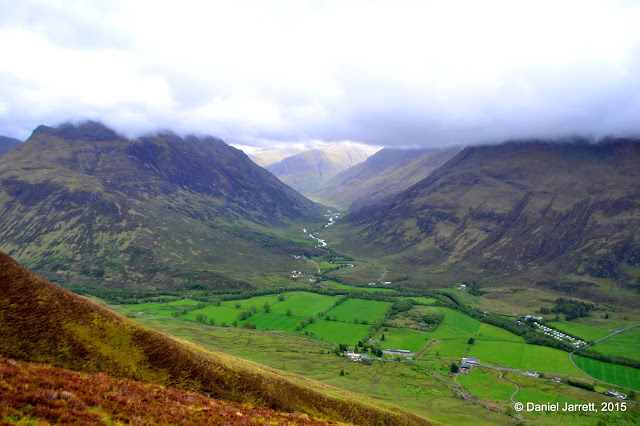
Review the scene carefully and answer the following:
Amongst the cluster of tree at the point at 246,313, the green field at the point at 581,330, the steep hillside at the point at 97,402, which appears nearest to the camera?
the steep hillside at the point at 97,402

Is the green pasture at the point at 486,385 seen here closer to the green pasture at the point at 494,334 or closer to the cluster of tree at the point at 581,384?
the cluster of tree at the point at 581,384

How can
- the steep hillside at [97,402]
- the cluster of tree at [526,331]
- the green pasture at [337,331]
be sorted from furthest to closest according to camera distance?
the green pasture at [337,331]
the cluster of tree at [526,331]
the steep hillside at [97,402]

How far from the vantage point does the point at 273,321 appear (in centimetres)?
18300

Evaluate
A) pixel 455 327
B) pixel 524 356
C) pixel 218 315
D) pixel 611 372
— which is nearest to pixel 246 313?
pixel 218 315

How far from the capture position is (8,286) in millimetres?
32875

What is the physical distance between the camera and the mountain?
30.8m

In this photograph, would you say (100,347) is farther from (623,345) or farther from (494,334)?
(623,345)

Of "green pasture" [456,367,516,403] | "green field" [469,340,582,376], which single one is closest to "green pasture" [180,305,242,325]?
"green pasture" [456,367,516,403]

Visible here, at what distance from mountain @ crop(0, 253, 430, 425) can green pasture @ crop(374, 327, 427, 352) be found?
118 m

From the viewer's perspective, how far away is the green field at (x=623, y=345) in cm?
14850

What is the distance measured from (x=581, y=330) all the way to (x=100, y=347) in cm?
21957

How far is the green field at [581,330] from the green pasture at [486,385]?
76.1m

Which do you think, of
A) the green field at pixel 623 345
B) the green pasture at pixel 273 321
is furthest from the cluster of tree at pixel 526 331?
the green pasture at pixel 273 321

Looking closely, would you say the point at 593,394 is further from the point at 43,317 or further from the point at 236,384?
the point at 43,317
